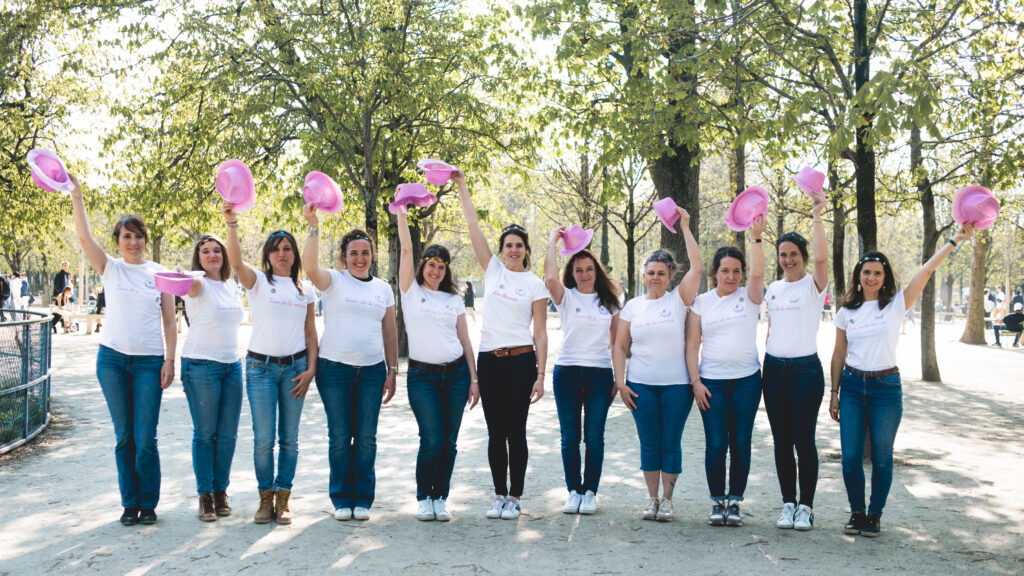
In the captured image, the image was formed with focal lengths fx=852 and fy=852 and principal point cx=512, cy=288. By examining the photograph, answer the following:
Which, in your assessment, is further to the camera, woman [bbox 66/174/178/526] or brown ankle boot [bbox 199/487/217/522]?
brown ankle boot [bbox 199/487/217/522]

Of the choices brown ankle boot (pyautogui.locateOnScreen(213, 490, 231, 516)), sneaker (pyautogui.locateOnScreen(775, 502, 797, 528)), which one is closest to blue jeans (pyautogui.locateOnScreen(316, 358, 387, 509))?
brown ankle boot (pyautogui.locateOnScreen(213, 490, 231, 516))

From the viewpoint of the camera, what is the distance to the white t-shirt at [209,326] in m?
5.30

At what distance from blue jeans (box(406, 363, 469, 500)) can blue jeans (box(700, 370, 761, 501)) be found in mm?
1588

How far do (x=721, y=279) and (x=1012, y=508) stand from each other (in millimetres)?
2766

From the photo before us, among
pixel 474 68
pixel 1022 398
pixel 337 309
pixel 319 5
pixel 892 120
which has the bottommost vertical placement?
pixel 1022 398

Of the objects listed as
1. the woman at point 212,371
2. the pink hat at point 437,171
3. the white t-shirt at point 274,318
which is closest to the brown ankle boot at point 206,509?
the woman at point 212,371

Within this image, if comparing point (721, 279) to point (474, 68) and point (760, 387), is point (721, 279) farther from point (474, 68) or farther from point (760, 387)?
point (474, 68)

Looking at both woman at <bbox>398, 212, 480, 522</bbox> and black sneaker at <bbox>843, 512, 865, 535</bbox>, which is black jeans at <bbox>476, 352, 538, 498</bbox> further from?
black sneaker at <bbox>843, 512, 865, 535</bbox>

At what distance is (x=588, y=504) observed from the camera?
573cm

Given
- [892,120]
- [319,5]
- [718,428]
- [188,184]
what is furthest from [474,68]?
[718,428]

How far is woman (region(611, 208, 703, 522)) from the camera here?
5480mm

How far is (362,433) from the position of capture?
5.50 metres

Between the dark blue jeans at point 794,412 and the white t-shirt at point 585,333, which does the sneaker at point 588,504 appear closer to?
the white t-shirt at point 585,333

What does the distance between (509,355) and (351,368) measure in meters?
1.02
